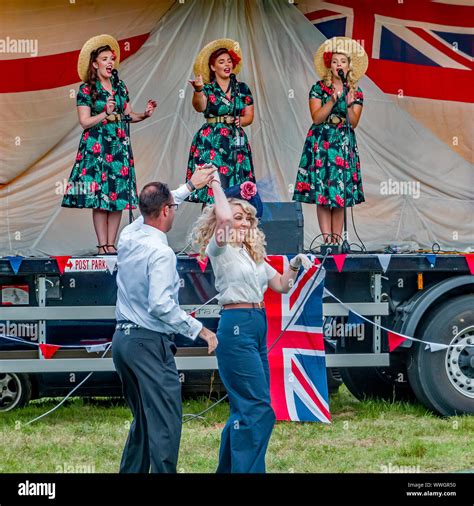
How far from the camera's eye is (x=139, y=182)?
10875 mm

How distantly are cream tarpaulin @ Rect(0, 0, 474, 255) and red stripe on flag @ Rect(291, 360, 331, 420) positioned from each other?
261 centimetres

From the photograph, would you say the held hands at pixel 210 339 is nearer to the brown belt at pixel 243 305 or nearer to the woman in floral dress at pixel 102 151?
the brown belt at pixel 243 305

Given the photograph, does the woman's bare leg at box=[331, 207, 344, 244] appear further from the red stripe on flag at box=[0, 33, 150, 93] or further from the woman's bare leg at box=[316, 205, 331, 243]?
the red stripe on flag at box=[0, 33, 150, 93]

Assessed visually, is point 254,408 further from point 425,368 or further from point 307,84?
point 307,84

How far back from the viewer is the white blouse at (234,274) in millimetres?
6797

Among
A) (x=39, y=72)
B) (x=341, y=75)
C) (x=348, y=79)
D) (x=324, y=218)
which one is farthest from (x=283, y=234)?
(x=39, y=72)

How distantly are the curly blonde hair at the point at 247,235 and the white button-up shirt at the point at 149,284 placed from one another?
1.55 feet

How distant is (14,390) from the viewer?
9062mm

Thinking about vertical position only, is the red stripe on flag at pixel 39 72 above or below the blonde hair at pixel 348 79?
above

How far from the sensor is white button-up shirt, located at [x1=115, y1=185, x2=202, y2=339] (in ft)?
21.0

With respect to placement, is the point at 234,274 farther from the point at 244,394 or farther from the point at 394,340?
the point at 394,340

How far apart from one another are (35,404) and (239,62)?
3.28 metres

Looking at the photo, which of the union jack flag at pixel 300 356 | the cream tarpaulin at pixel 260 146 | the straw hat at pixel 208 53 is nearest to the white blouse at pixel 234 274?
the union jack flag at pixel 300 356

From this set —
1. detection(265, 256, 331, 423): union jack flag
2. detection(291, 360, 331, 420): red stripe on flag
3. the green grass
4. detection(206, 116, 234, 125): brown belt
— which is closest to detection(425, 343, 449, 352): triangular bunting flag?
the green grass
